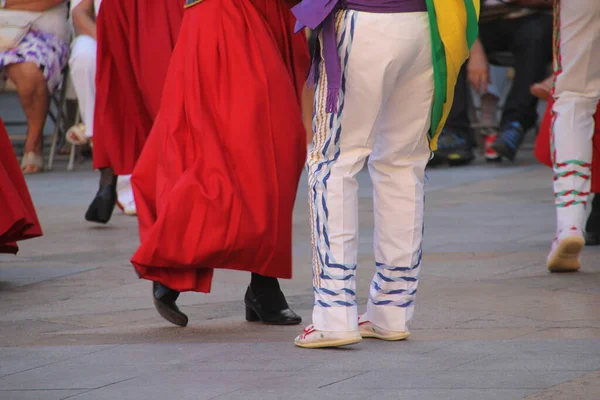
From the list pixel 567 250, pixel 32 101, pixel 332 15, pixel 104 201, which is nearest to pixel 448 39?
pixel 332 15

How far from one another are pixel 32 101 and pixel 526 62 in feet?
14.5

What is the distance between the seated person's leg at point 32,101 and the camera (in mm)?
10875

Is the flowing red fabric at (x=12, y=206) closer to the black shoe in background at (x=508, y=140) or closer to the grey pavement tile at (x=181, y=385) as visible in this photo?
the grey pavement tile at (x=181, y=385)

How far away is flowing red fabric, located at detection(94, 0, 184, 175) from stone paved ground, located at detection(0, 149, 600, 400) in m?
0.62

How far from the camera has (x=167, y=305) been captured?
4363 millimetres

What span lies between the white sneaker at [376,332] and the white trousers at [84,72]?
17.3 feet

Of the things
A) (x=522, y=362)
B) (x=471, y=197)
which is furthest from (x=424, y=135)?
(x=471, y=197)

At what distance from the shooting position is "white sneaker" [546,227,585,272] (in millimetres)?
5250

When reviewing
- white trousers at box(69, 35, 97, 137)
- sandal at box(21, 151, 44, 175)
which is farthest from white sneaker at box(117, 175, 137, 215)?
sandal at box(21, 151, 44, 175)

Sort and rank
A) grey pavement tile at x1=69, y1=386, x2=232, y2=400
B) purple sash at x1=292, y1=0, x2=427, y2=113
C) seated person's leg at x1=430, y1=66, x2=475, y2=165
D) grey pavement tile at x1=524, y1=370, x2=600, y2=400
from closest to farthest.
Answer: grey pavement tile at x1=524, y1=370, x2=600, y2=400
grey pavement tile at x1=69, y1=386, x2=232, y2=400
purple sash at x1=292, y1=0, x2=427, y2=113
seated person's leg at x1=430, y1=66, x2=475, y2=165

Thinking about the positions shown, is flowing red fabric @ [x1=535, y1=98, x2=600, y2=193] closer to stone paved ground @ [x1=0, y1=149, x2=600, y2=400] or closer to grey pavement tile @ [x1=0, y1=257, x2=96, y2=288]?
stone paved ground @ [x1=0, y1=149, x2=600, y2=400]

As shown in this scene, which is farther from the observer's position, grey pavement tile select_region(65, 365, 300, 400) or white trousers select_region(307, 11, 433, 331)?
white trousers select_region(307, 11, 433, 331)

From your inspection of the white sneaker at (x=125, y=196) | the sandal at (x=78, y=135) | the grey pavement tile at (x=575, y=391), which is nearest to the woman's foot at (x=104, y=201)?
the white sneaker at (x=125, y=196)

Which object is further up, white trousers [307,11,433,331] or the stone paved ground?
white trousers [307,11,433,331]
